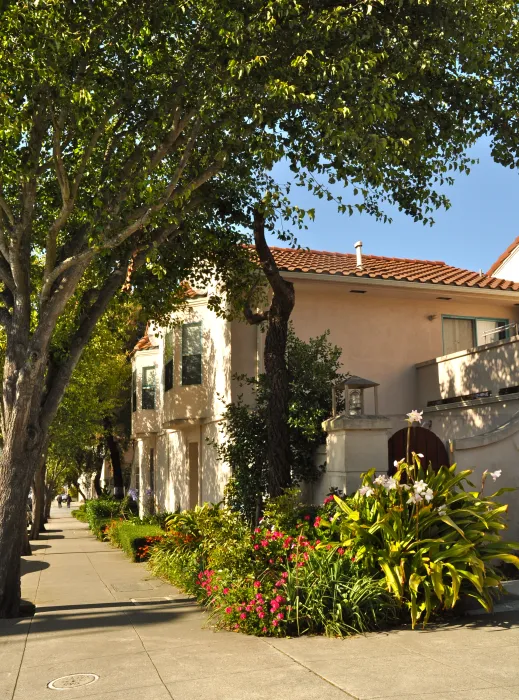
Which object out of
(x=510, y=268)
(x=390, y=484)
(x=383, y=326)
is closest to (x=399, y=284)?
(x=383, y=326)

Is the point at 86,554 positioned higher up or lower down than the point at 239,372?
lower down

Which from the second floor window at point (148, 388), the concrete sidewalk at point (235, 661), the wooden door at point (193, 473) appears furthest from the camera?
the second floor window at point (148, 388)

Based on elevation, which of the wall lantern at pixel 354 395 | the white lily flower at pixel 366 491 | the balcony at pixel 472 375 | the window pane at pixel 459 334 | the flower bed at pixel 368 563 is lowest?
the flower bed at pixel 368 563

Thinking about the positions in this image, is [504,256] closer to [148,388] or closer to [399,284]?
[399,284]

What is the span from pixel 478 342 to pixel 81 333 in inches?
461

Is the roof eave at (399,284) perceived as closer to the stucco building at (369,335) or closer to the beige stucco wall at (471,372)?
the stucco building at (369,335)

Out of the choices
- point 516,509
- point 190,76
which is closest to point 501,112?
point 190,76

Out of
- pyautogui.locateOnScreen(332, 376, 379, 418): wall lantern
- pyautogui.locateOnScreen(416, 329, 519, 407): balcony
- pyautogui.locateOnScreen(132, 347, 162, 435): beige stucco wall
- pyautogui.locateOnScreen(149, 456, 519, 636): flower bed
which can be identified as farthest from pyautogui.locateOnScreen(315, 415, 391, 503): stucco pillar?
pyautogui.locateOnScreen(132, 347, 162, 435): beige stucco wall

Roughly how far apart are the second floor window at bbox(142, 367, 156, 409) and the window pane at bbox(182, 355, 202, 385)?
6702 mm

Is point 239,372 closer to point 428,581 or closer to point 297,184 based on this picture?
point 297,184

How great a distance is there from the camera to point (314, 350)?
15.7 metres

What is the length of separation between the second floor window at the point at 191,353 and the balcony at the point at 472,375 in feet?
18.9

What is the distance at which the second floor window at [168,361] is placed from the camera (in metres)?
22.0

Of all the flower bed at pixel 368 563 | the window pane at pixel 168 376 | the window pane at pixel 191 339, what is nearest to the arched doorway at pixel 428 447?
the flower bed at pixel 368 563
